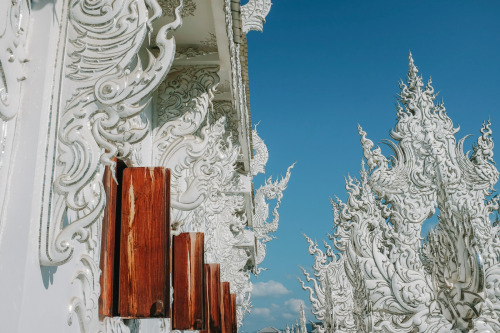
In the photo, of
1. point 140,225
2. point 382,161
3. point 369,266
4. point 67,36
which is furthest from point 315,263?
point 67,36

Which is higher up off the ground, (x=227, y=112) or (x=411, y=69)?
(x=411, y=69)

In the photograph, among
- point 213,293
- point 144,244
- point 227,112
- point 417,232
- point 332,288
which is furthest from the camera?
point 332,288

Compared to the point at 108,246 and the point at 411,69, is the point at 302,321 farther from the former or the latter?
the point at 108,246

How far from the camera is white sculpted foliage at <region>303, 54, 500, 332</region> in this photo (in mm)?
3498

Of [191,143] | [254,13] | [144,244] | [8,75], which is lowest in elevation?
[144,244]

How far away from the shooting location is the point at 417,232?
10352 millimetres

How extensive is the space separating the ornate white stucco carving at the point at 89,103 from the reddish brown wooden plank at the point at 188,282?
209 centimetres

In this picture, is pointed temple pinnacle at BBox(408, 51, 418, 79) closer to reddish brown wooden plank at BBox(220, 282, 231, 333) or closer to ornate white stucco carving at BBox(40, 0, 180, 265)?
reddish brown wooden plank at BBox(220, 282, 231, 333)

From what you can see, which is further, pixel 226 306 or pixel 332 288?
Answer: pixel 332 288

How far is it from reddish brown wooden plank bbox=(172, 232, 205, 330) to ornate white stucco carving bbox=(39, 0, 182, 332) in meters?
2.09

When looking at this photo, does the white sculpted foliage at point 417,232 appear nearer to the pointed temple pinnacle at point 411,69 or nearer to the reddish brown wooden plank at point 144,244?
the pointed temple pinnacle at point 411,69

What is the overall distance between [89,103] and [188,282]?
2.64m

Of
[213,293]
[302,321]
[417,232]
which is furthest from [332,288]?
[213,293]

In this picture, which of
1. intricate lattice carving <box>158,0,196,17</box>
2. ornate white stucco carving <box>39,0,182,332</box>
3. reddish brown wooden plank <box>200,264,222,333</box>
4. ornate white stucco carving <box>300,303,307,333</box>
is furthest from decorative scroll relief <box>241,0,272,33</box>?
ornate white stucco carving <box>300,303,307,333</box>
